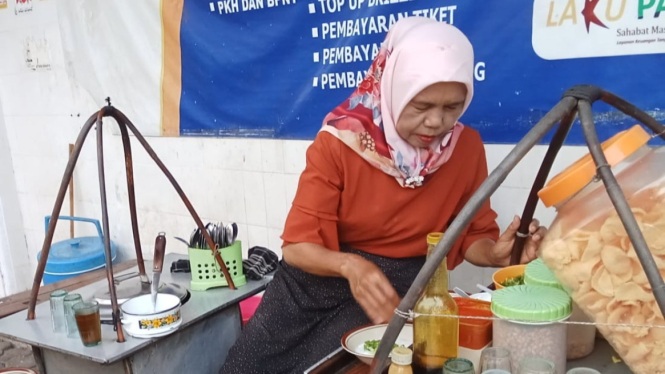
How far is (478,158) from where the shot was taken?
1.49 metres

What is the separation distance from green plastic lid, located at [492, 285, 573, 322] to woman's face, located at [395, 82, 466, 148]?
457mm

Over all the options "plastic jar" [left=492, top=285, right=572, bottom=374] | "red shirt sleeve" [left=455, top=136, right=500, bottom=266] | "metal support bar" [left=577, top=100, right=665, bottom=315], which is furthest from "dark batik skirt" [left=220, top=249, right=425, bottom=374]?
"metal support bar" [left=577, top=100, right=665, bottom=315]

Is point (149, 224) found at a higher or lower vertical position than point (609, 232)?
lower

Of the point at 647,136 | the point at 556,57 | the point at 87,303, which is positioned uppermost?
the point at 556,57

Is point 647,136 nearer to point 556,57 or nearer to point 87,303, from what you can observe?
point 556,57

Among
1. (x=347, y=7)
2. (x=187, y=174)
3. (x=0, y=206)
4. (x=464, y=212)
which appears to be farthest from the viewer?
(x=0, y=206)

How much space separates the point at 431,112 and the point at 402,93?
78mm

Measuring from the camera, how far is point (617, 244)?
0.77m

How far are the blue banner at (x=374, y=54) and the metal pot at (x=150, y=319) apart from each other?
3.50 ft

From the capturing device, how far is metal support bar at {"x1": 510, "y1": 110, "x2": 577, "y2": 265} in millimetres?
873

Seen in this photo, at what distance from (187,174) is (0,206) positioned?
1.66 meters

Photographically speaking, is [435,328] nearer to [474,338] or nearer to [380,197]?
[474,338]

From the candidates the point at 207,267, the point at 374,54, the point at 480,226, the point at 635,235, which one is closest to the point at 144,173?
the point at 207,267

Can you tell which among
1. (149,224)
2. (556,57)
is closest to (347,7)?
(556,57)
